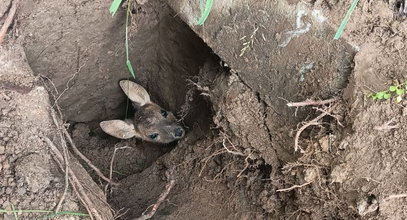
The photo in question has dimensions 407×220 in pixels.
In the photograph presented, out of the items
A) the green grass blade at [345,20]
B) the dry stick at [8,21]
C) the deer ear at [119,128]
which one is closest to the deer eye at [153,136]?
the deer ear at [119,128]

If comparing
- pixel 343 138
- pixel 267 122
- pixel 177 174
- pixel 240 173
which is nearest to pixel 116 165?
pixel 177 174

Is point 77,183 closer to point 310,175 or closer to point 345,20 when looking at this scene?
point 310,175

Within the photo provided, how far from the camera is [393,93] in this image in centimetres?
227

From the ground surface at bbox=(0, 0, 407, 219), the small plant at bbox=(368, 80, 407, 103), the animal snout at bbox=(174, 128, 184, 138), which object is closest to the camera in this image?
the small plant at bbox=(368, 80, 407, 103)

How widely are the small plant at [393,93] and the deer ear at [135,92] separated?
280 cm

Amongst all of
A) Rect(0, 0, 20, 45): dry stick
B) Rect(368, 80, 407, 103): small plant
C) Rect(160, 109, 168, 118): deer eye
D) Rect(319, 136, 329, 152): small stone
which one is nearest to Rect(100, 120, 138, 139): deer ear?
Rect(160, 109, 168, 118): deer eye

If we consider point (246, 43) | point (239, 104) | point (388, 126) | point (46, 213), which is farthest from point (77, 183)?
point (388, 126)

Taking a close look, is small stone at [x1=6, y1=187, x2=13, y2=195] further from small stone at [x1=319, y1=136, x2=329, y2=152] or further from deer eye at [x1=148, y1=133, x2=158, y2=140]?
deer eye at [x1=148, y1=133, x2=158, y2=140]

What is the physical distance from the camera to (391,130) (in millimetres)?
2266

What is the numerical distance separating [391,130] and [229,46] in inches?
46.7

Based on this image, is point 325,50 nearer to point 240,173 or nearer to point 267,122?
point 267,122

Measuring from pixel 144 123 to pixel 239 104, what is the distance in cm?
198

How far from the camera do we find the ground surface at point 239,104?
7.68 ft

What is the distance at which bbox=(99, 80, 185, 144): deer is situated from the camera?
15.1ft
